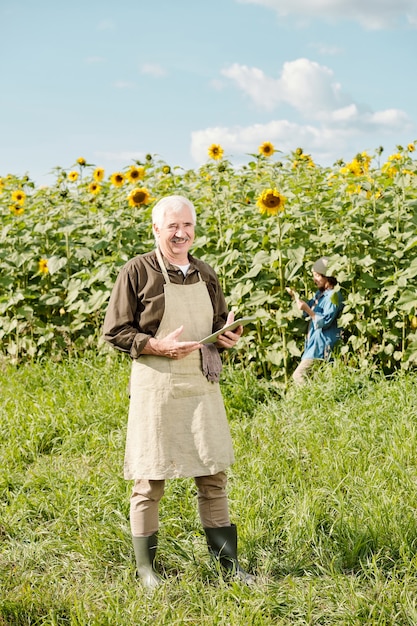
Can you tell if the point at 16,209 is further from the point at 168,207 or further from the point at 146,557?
the point at 146,557

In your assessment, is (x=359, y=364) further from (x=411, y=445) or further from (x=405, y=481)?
(x=405, y=481)

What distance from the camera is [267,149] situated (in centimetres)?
695

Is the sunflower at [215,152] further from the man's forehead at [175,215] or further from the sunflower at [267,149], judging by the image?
the man's forehead at [175,215]

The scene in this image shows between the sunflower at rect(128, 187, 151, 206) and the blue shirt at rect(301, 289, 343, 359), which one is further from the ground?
the sunflower at rect(128, 187, 151, 206)

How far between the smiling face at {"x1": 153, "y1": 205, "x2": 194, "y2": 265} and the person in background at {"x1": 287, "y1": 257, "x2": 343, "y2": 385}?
2590 mm

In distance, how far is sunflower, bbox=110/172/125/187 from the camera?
689 centimetres

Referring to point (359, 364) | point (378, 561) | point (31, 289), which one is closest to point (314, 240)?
point (359, 364)

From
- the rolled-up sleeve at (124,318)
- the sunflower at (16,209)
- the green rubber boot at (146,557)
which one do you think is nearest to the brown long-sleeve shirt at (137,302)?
the rolled-up sleeve at (124,318)

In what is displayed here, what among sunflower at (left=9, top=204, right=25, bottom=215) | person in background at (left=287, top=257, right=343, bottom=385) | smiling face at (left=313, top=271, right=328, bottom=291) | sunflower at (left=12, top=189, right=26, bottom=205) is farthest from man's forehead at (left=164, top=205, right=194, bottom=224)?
sunflower at (left=12, top=189, right=26, bottom=205)

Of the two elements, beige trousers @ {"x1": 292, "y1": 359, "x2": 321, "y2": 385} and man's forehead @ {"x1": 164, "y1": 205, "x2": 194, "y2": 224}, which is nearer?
man's forehead @ {"x1": 164, "y1": 205, "x2": 194, "y2": 224}

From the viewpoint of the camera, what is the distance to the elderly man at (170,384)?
3.06 m

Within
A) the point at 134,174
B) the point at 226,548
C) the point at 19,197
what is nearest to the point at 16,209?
the point at 19,197

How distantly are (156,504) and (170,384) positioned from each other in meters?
0.49

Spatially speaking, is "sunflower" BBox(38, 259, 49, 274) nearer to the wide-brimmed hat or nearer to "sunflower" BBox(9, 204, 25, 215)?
"sunflower" BBox(9, 204, 25, 215)
